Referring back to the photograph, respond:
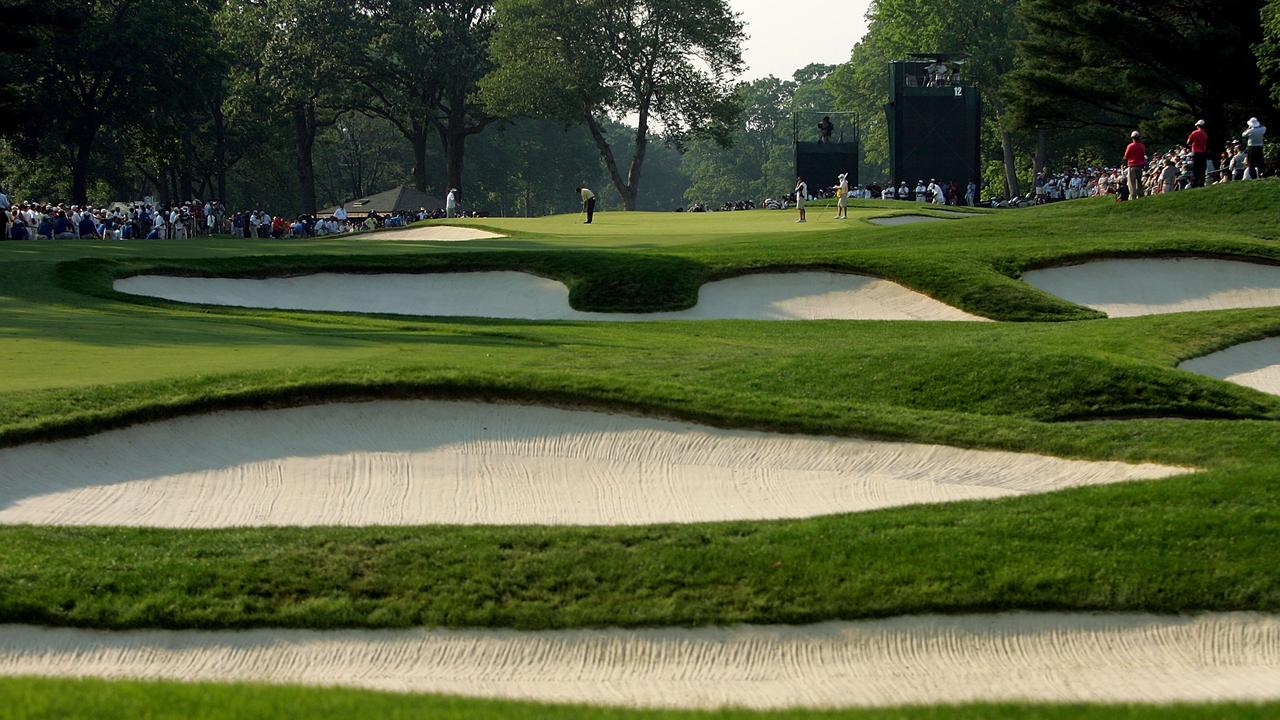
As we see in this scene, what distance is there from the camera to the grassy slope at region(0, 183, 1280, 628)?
8.99m

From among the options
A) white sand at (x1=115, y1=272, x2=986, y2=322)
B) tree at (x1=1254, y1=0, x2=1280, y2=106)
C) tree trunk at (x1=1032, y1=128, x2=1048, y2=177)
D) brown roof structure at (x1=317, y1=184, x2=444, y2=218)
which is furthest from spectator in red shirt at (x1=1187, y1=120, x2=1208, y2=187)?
tree trunk at (x1=1032, y1=128, x2=1048, y2=177)

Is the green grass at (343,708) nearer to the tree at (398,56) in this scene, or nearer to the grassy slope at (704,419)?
the grassy slope at (704,419)

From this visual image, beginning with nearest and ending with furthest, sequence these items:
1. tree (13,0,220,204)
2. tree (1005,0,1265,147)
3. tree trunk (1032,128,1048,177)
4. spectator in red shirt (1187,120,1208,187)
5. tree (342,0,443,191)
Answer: spectator in red shirt (1187,120,1208,187)
tree (1005,0,1265,147)
tree (13,0,220,204)
tree (342,0,443,191)
tree trunk (1032,128,1048,177)

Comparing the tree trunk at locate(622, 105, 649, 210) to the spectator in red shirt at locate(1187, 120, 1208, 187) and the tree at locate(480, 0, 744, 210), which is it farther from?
the spectator in red shirt at locate(1187, 120, 1208, 187)

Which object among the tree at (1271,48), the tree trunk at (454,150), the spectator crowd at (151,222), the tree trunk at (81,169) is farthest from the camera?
the tree trunk at (454,150)

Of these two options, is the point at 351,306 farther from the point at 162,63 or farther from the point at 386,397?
the point at 162,63

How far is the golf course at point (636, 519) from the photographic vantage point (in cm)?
823

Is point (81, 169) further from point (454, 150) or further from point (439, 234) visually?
point (454, 150)

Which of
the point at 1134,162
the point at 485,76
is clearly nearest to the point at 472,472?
the point at 1134,162

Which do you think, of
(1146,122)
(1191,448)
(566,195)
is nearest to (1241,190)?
(1146,122)

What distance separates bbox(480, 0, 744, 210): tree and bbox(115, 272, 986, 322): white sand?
184 ft

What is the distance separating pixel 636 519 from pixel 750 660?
2.82 m

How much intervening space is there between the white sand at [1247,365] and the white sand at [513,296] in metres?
5.70

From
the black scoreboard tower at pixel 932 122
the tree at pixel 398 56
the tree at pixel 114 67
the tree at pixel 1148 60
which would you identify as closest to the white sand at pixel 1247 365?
the tree at pixel 1148 60
